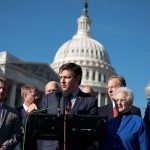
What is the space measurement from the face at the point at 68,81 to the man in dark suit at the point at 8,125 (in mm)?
1288

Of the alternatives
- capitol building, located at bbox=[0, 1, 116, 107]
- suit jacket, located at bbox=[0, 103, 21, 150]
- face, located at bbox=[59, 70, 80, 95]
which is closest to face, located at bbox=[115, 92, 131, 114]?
face, located at bbox=[59, 70, 80, 95]

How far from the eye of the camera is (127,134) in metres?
5.64

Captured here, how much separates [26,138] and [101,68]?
360 feet

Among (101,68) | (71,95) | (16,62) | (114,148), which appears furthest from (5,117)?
(101,68)

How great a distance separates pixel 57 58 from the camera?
4643 inches

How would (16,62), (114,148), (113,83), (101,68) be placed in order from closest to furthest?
(114,148) → (113,83) → (16,62) → (101,68)

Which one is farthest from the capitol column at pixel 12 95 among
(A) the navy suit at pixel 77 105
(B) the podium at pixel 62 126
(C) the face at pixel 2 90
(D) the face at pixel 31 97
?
(B) the podium at pixel 62 126

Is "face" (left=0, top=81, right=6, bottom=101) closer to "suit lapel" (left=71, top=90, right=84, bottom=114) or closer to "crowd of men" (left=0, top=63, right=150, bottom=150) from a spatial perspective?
"crowd of men" (left=0, top=63, right=150, bottom=150)

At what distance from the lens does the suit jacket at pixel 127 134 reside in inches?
220

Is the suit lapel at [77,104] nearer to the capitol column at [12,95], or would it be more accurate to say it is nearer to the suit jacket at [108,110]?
the suit jacket at [108,110]

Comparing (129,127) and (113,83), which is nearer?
(129,127)

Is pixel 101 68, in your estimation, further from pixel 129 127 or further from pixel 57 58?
pixel 129 127

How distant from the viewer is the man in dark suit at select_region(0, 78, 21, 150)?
6410 millimetres

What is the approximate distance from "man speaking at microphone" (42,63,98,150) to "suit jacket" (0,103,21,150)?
3.11 ft
